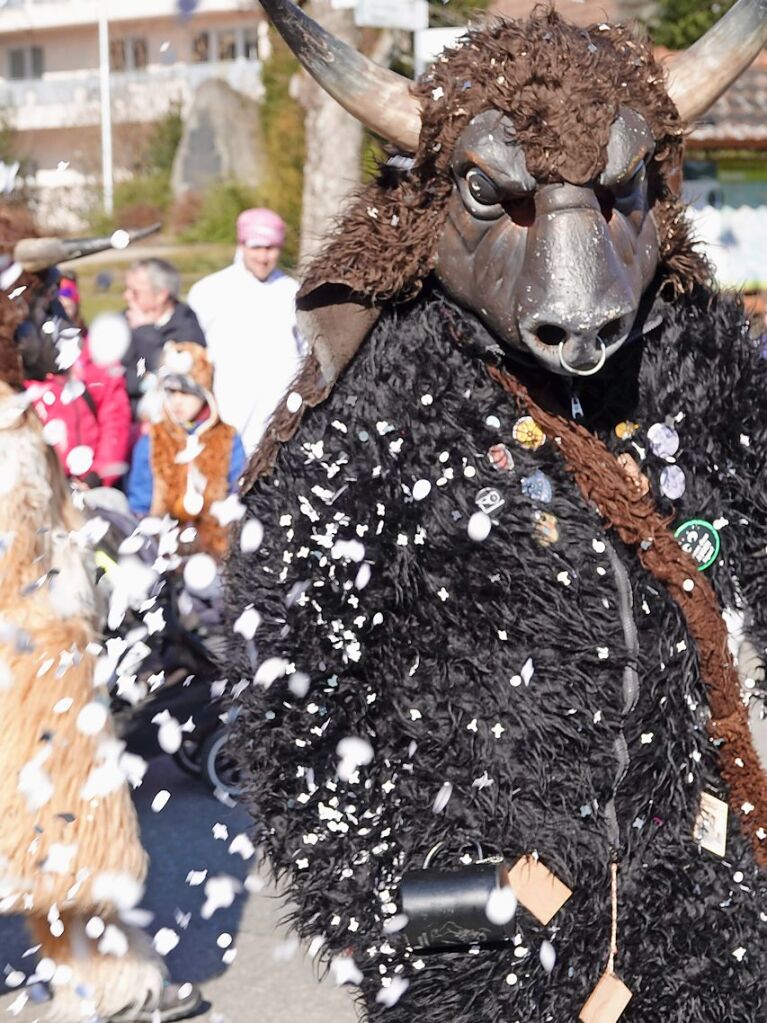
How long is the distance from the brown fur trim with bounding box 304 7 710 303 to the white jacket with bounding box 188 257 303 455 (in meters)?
3.78

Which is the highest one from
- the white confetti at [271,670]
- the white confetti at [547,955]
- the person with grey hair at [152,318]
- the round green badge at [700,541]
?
the round green badge at [700,541]

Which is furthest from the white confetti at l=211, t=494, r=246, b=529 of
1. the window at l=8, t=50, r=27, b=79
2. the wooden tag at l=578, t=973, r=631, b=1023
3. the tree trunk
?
the window at l=8, t=50, r=27, b=79

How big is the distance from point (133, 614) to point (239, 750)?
2.74 metres

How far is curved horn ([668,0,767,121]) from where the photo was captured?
9.02ft

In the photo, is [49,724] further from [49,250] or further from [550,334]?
[550,334]

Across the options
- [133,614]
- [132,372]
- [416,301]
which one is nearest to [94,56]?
[132,372]

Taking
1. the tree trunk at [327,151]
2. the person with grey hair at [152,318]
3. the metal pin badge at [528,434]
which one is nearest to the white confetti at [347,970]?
the metal pin badge at [528,434]

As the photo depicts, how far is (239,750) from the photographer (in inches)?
111

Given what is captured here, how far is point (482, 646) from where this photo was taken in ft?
8.66

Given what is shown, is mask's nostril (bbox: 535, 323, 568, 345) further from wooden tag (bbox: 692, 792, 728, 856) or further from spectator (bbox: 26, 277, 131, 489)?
spectator (bbox: 26, 277, 131, 489)

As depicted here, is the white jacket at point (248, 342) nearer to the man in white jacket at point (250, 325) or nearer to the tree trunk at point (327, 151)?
the man in white jacket at point (250, 325)

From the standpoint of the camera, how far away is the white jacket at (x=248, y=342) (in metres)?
6.76

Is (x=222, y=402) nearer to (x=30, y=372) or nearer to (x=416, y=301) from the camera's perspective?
(x=30, y=372)

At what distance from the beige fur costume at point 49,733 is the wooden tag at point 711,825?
5.10 ft
